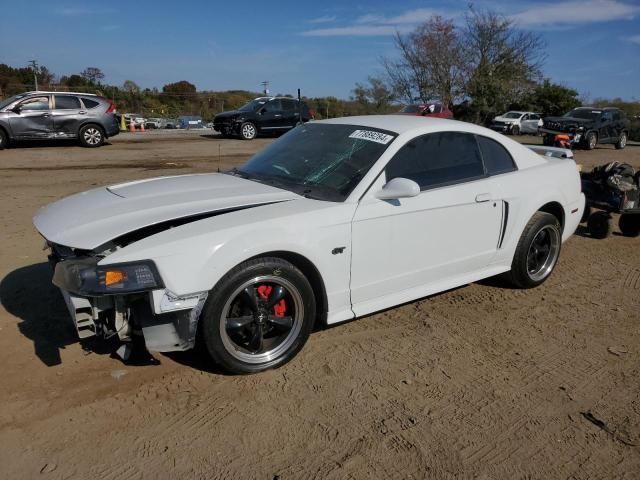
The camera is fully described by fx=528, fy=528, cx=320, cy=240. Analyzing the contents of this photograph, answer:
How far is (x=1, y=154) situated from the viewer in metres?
13.4

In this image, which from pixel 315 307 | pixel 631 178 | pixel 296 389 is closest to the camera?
pixel 296 389

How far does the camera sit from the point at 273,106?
20453 mm

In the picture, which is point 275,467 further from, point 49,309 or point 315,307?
point 49,309

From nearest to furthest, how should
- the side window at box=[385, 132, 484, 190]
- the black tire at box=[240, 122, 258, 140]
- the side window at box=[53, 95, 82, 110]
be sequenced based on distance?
1. the side window at box=[385, 132, 484, 190]
2. the side window at box=[53, 95, 82, 110]
3. the black tire at box=[240, 122, 258, 140]

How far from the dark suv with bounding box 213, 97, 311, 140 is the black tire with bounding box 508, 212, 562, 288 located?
15762 millimetres

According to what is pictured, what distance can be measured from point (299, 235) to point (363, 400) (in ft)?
3.45

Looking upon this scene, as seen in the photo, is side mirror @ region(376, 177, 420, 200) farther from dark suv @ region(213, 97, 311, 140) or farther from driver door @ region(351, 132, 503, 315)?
dark suv @ region(213, 97, 311, 140)

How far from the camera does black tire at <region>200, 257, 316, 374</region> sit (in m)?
3.05

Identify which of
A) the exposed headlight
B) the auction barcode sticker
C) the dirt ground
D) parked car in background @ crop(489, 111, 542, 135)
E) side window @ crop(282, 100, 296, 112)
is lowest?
the dirt ground

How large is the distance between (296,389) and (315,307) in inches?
21.3

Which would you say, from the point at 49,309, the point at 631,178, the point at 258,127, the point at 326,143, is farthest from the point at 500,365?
the point at 258,127

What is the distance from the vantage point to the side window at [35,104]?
14227 millimetres

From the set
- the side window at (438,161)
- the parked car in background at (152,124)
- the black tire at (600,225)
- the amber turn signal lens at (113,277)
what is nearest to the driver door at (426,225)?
the side window at (438,161)

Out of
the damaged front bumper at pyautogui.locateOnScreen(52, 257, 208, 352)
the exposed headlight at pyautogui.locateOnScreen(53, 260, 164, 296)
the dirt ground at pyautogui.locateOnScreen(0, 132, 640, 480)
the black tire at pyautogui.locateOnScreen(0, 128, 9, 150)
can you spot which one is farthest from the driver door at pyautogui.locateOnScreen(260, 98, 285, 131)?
the exposed headlight at pyautogui.locateOnScreen(53, 260, 164, 296)
